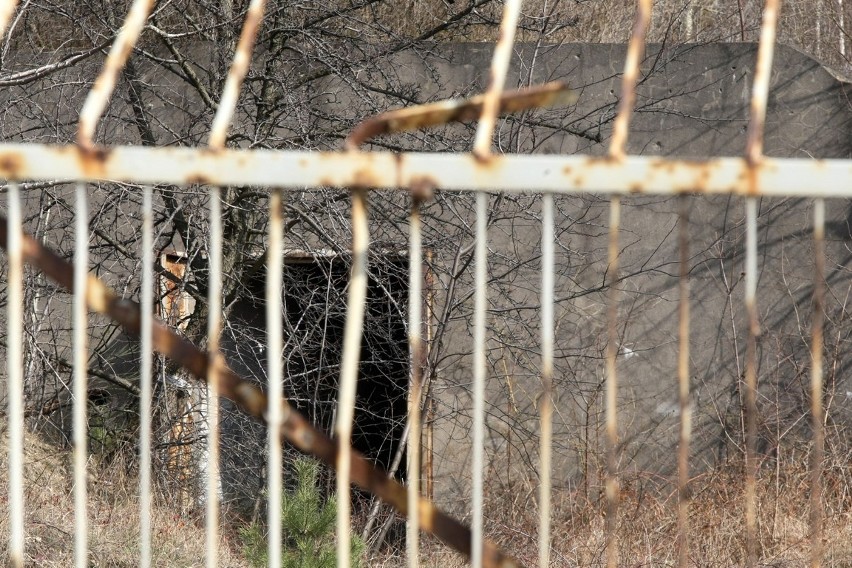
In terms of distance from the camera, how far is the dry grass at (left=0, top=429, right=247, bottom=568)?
3977mm

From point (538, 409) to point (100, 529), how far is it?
2718mm

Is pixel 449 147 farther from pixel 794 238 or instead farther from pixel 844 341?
pixel 844 341

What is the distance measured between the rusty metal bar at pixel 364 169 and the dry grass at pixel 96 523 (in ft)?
10.0

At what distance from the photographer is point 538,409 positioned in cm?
569

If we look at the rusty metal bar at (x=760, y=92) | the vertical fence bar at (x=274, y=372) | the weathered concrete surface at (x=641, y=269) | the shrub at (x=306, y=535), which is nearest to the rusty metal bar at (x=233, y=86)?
the vertical fence bar at (x=274, y=372)

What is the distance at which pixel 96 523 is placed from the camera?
446 centimetres

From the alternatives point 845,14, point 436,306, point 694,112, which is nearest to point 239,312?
point 436,306

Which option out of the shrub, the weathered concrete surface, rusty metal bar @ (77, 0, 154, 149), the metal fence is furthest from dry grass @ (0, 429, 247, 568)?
rusty metal bar @ (77, 0, 154, 149)

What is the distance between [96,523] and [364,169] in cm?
386

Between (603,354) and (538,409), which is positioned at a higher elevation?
(603,354)

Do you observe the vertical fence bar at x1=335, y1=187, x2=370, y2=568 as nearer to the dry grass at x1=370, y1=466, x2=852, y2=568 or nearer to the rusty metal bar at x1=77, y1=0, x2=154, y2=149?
the rusty metal bar at x1=77, y1=0, x2=154, y2=149

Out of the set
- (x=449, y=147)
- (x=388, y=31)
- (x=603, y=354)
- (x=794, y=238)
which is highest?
(x=388, y=31)

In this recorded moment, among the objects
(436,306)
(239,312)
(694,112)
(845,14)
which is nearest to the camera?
(436,306)

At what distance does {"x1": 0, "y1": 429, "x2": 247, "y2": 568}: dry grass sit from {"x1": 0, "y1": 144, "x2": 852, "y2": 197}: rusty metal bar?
305 cm
